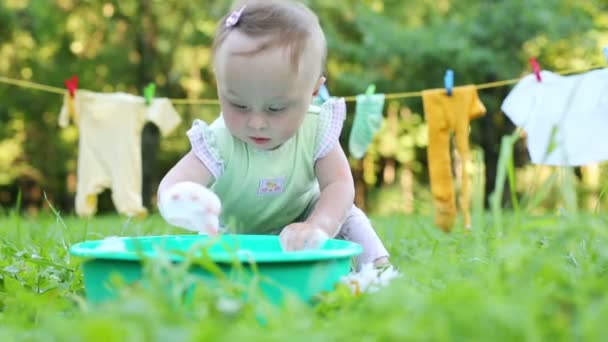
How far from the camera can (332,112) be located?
2.03m

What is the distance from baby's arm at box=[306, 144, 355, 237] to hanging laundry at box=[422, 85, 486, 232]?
116cm

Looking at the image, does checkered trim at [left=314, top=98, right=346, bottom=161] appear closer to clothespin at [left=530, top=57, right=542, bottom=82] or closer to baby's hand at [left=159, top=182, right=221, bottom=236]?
baby's hand at [left=159, top=182, right=221, bottom=236]

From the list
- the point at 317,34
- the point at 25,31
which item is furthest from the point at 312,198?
the point at 25,31

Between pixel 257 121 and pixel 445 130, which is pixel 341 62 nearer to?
pixel 445 130

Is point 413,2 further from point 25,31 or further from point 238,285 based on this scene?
point 238,285

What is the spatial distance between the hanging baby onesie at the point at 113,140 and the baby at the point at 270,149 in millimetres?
1825

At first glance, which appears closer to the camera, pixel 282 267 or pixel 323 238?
pixel 282 267

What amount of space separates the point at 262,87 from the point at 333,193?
0.35m

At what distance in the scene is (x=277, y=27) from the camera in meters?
1.62

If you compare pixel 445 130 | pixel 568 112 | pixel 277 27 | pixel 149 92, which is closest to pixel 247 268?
pixel 277 27

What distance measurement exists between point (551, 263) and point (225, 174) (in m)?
1.08

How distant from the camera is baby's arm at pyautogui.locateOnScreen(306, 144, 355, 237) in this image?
169 centimetres

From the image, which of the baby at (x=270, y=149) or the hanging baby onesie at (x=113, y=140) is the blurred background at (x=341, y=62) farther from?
the baby at (x=270, y=149)

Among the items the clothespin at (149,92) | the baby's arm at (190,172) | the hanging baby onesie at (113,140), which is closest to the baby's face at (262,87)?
the baby's arm at (190,172)
